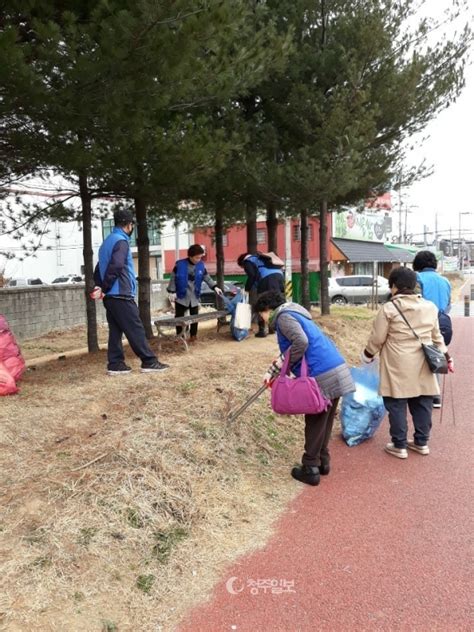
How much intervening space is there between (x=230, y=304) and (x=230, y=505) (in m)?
5.41

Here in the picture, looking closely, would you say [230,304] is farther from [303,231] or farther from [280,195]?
[303,231]

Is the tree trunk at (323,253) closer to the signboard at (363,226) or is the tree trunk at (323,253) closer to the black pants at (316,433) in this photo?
the black pants at (316,433)

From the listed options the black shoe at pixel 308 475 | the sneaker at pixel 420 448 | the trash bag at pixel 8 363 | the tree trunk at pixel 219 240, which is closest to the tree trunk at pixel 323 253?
the tree trunk at pixel 219 240

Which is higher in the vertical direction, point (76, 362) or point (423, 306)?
point (423, 306)

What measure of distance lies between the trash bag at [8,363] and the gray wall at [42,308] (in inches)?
314

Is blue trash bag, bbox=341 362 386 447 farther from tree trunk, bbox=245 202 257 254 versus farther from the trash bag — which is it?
tree trunk, bbox=245 202 257 254

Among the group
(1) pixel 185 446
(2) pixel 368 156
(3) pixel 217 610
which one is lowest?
(3) pixel 217 610

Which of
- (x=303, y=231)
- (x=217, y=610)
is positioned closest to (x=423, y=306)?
(x=217, y=610)

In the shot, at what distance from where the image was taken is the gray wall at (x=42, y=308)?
44.1ft

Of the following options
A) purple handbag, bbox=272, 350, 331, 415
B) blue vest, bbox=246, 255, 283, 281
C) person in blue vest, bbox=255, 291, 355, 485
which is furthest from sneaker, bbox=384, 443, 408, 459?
blue vest, bbox=246, 255, 283, 281

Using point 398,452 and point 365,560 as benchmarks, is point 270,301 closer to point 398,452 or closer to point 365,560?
point 365,560

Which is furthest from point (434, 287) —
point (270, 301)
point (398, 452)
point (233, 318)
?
point (233, 318)

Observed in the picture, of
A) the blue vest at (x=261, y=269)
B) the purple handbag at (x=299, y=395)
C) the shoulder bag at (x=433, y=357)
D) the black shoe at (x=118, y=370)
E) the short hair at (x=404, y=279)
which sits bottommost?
the black shoe at (x=118, y=370)

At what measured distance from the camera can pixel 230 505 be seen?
152 inches
